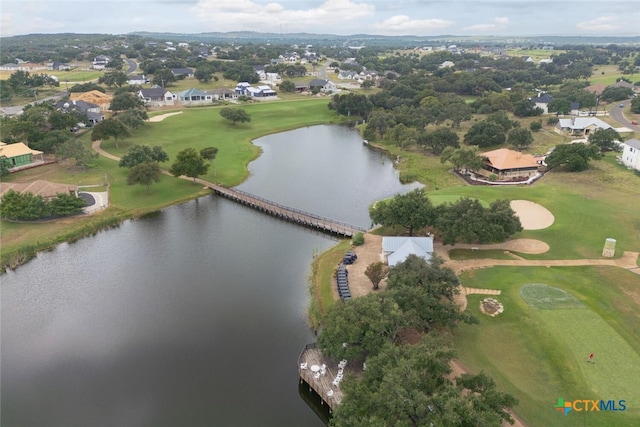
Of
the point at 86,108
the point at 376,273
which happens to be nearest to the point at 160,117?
the point at 86,108

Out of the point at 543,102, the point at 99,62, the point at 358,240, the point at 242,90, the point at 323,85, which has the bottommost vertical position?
the point at 358,240

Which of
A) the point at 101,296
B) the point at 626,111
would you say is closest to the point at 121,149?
the point at 101,296

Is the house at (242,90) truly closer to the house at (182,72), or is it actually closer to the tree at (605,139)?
the house at (182,72)

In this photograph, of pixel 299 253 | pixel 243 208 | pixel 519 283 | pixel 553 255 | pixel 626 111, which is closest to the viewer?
A: pixel 519 283

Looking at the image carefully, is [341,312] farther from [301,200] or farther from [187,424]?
[301,200]

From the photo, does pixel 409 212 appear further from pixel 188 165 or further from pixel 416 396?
pixel 188 165

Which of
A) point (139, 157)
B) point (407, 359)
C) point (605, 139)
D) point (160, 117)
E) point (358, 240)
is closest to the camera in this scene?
point (407, 359)
